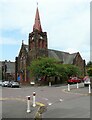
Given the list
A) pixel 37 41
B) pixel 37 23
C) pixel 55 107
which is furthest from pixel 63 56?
pixel 55 107

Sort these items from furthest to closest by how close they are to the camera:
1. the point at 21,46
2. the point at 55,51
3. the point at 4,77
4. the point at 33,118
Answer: the point at 4,77 → the point at 55,51 → the point at 21,46 → the point at 33,118

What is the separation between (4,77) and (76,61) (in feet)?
93.4

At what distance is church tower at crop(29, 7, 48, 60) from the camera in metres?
68.6

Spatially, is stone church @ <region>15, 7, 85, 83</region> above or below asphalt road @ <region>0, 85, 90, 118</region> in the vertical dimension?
above

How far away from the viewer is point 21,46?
7425 cm

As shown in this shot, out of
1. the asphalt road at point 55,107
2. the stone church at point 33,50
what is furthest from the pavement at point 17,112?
the stone church at point 33,50

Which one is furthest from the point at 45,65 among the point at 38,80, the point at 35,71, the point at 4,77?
the point at 4,77

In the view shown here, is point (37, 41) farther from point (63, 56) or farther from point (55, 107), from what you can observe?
point (55, 107)

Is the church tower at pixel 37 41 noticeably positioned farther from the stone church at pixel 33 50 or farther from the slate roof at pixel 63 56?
the slate roof at pixel 63 56

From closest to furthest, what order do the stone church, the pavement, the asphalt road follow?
1. the pavement
2. the asphalt road
3. the stone church

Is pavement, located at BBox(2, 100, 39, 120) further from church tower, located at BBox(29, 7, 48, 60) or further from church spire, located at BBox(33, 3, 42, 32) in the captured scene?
church spire, located at BBox(33, 3, 42, 32)

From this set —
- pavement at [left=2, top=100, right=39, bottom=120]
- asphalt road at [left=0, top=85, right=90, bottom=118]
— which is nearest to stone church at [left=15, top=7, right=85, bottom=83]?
asphalt road at [left=0, top=85, right=90, bottom=118]

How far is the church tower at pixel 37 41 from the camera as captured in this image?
68569 mm

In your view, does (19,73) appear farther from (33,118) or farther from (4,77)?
(33,118)
